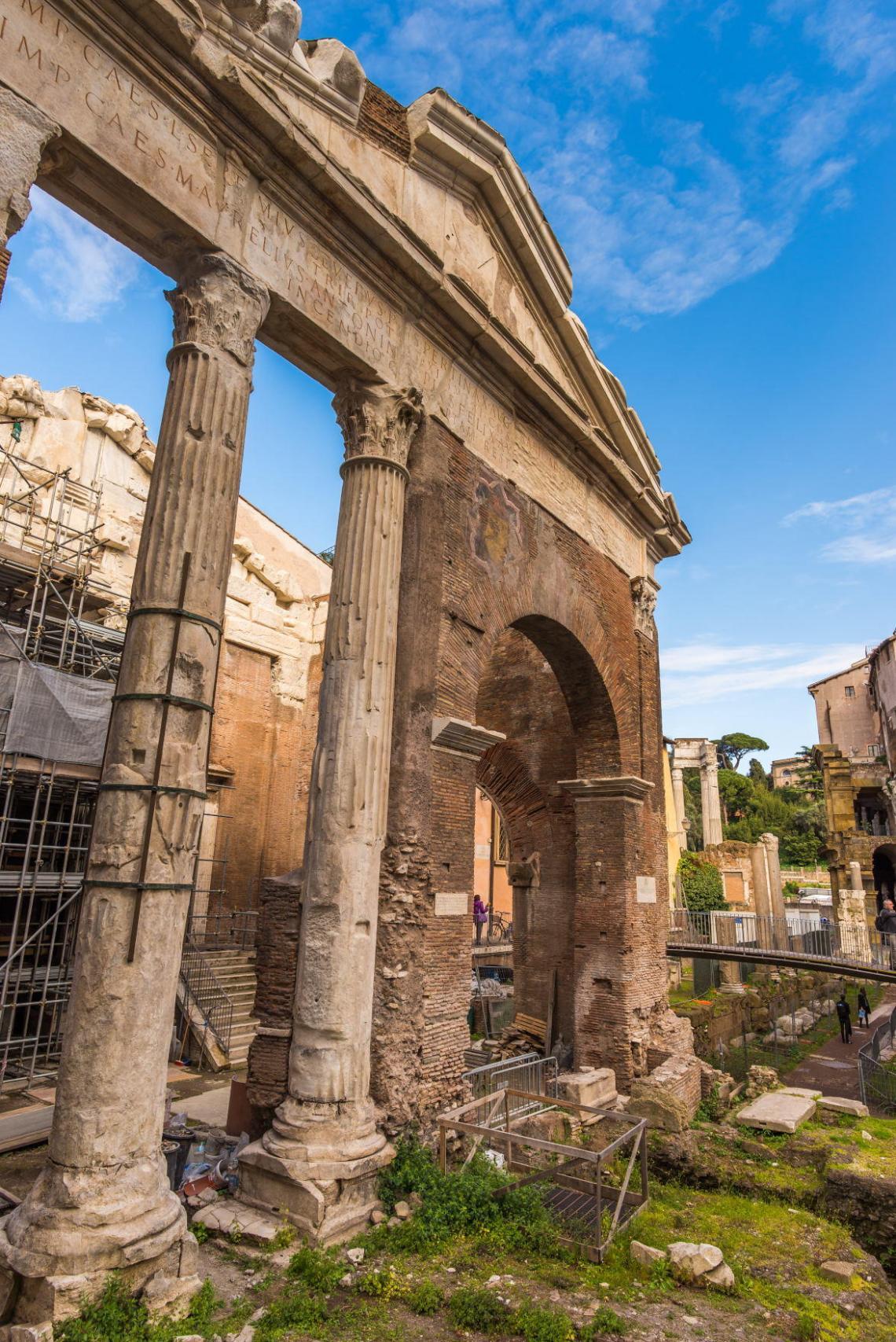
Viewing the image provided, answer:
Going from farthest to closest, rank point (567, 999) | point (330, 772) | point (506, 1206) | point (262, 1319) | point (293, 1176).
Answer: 1. point (567, 999)
2. point (330, 772)
3. point (506, 1206)
4. point (293, 1176)
5. point (262, 1319)

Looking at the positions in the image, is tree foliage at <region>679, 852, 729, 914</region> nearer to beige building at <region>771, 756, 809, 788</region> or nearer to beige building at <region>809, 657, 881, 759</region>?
beige building at <region>809, 657, 881, 759</region>

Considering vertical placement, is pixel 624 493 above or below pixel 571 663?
above

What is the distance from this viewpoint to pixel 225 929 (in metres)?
15.9

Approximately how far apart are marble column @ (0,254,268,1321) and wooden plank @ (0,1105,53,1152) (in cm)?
346

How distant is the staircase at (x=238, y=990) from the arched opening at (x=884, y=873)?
26.4m

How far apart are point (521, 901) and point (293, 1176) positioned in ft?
24.3

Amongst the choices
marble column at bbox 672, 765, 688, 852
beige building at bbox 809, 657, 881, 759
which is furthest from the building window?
beige building at bbox 809, 657, 881, 759

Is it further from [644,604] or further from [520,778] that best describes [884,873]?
[520,778]

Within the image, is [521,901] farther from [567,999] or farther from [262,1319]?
[262,1319]

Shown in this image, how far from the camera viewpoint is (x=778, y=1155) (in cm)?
803

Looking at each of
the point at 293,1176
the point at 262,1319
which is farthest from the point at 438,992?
the point at 262,1319

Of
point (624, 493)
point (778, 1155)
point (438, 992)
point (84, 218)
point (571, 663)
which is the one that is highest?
point (624, 493)

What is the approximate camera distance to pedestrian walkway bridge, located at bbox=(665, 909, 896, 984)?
1327 centimetres

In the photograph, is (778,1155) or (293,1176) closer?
(293,1176)
